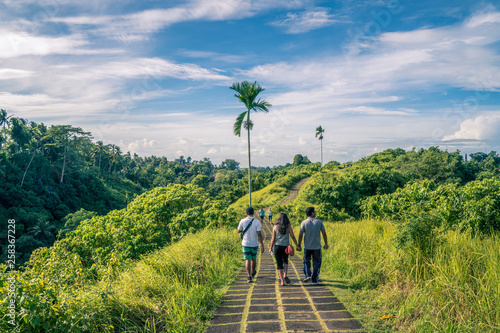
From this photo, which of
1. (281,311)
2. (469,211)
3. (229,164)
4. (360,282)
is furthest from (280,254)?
(229,164)

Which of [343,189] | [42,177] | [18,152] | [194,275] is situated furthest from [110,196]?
[194,275]

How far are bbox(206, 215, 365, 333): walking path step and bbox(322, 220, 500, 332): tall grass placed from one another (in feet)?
2.14

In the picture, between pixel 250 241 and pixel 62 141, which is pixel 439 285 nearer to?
pixel 250 241

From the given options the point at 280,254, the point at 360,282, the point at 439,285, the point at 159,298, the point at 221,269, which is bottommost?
the point at 221,269

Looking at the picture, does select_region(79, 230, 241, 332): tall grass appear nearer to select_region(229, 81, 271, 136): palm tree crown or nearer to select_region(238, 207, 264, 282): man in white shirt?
select_region(238, 207, 264, 282): man in white shirt

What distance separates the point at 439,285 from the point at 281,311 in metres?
2.08

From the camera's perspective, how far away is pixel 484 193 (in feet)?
21.0

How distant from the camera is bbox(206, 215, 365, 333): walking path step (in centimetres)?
367

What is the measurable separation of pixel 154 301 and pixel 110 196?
64.4 m

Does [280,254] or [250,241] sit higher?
[250,241]

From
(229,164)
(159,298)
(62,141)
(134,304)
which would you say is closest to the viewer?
(134,304)

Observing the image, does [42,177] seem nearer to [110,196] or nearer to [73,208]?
[73,208]

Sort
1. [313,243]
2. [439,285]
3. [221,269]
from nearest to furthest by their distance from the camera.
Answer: [439,285] → [313,243] → [221,269]

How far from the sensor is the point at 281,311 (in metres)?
4.11
